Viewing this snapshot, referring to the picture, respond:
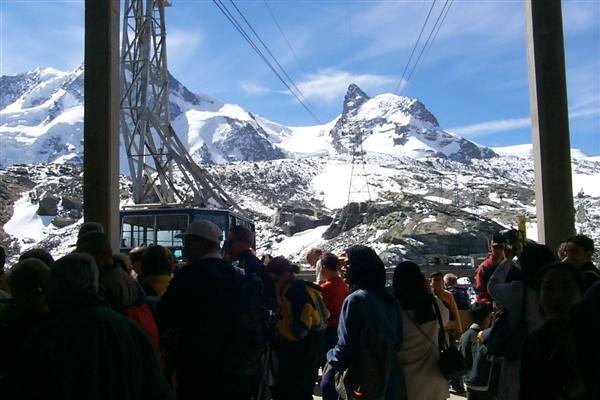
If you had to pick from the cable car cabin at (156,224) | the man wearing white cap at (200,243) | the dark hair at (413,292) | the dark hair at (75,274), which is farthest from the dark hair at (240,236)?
the cable car cabin at (156,224)

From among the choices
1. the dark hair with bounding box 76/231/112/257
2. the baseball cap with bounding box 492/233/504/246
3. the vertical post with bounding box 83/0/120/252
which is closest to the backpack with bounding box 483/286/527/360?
the baseball cap with bounding box 492/233/504/246

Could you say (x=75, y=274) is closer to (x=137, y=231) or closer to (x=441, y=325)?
(x=441, y=325)

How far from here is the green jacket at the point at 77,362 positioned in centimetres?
262

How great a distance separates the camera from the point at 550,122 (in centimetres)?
709

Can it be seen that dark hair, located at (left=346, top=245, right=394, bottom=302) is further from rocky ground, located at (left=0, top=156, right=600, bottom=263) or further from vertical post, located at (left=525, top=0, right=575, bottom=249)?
rocky ground, located at (left=0, top=156, right=600, bottom=263)

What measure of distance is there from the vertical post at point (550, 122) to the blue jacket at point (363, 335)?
3393 millimetres

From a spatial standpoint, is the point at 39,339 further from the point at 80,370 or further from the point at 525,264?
the point at 525,264

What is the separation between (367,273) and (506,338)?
103cm

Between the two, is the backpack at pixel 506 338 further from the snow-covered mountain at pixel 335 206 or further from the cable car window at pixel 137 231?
the snow-covered mountain at pixel 335 206

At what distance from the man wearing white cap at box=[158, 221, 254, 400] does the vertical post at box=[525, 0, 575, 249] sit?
14.8 ft

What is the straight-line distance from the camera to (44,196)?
9294cm

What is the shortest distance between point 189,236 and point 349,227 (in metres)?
50.3

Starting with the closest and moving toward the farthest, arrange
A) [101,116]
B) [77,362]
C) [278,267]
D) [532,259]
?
[77,362], [532,259], [278,267], [101,116]

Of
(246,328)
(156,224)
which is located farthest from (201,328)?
(156,224)
